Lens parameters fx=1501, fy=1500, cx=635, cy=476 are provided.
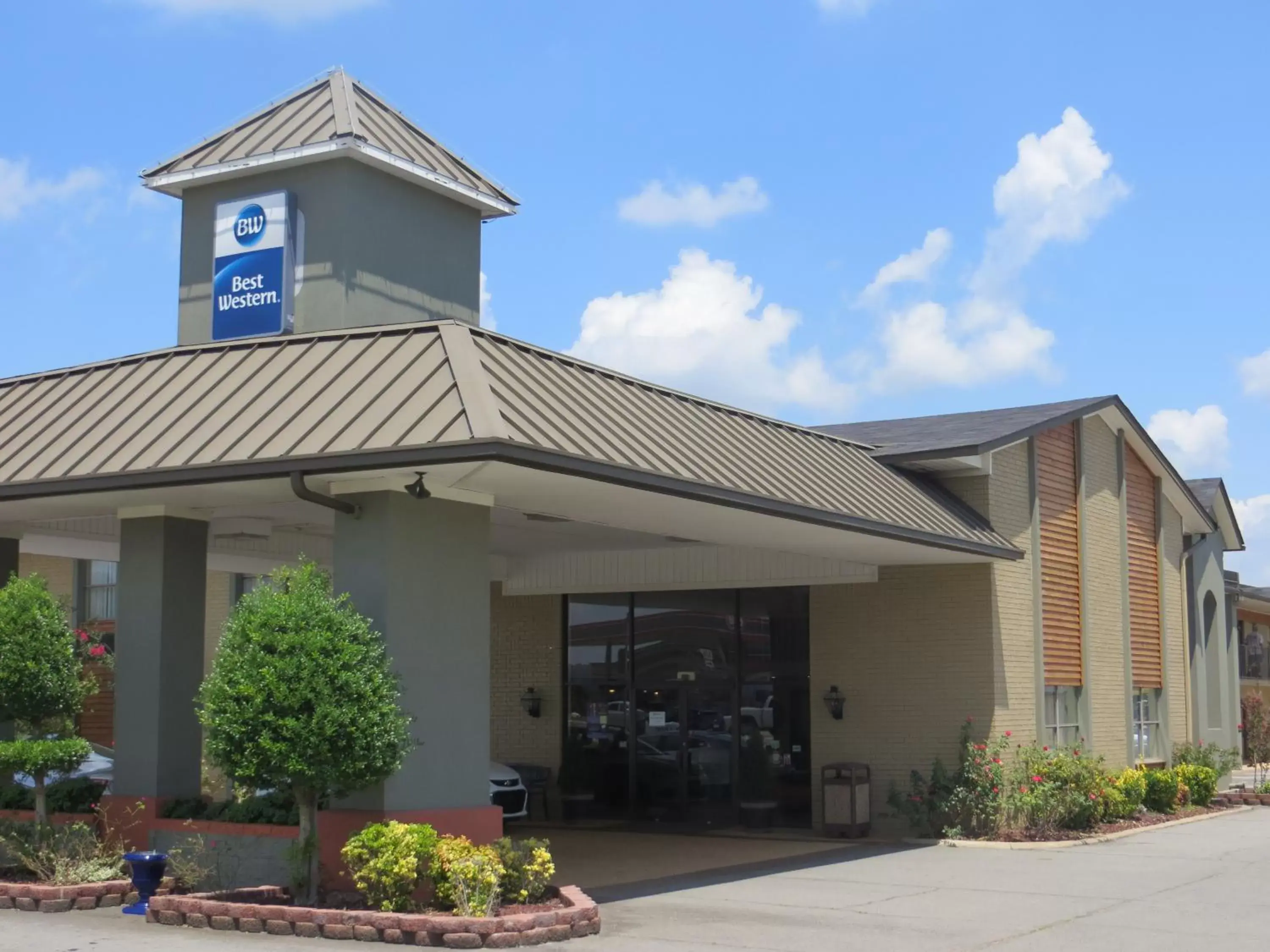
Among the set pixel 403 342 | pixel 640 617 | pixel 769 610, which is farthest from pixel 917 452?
pixel 403 342

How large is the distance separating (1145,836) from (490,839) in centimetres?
1181

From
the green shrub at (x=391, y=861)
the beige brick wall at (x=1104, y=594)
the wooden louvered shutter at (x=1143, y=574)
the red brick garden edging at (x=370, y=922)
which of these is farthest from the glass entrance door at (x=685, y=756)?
the green shrub at (x=391, y=861)

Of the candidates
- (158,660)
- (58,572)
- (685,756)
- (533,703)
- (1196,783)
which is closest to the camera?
(158,660)

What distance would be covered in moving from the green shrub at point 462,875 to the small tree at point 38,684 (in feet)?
15.0

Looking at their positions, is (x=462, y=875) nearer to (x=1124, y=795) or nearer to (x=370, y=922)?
(x=370, y=922)

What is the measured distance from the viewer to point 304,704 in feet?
39.6

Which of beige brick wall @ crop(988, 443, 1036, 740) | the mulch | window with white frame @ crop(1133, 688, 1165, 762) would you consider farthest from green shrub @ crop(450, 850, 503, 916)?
window with white frame @ crop(1133, 688, 1165, 762)

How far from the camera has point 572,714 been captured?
24.6 m

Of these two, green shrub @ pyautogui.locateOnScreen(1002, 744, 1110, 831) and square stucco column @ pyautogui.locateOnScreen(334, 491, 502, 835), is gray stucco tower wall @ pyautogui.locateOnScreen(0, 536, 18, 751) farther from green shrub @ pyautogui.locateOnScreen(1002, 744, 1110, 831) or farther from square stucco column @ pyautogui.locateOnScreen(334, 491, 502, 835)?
green shrub @ pyautogui.locateOnScreen(1002, 744, 1110, 831)

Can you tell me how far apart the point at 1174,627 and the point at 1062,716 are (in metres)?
6.43

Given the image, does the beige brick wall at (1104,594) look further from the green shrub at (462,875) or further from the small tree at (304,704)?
the small tree at (304,704)

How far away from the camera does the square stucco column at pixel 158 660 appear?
14648 millimetres

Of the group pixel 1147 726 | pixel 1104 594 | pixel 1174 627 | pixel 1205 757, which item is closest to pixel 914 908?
pixel 1104 594

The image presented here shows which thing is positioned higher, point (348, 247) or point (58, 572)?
point (348, 247)
